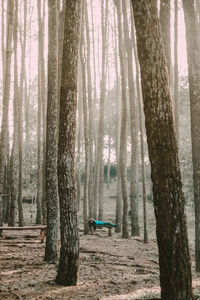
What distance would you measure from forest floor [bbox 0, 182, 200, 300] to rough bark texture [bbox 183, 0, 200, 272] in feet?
4.41

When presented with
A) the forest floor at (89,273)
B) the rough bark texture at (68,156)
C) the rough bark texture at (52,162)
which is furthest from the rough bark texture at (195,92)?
the rough bark texture at (68,156)

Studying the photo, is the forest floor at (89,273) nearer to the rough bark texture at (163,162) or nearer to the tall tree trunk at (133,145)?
the rough bark texture at (163,162)

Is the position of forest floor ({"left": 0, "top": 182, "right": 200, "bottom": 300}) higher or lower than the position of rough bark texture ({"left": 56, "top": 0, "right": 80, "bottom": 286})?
lower

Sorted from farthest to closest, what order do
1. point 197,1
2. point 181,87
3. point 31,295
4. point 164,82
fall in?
point 181,87 → point 197,1 → point 31,295 → point 164,82

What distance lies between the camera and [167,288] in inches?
120

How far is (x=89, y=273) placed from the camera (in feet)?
18.1

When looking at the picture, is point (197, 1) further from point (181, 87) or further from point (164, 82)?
point (164, 82)

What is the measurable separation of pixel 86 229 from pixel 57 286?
6.68 metres

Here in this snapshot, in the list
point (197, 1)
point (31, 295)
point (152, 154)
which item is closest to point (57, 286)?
point (31, 295)

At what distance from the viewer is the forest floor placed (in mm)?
4070

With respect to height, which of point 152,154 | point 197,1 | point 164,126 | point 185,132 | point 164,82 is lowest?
point 152,154

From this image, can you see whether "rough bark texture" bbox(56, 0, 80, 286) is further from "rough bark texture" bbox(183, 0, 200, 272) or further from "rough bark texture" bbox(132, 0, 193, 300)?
"rough bark texture" bbox(183, 0, 200, 272)

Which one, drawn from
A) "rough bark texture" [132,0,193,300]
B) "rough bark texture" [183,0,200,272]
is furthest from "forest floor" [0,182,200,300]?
"rough bark texture" [183,0,200,272]

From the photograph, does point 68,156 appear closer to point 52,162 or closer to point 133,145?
point 52,162
